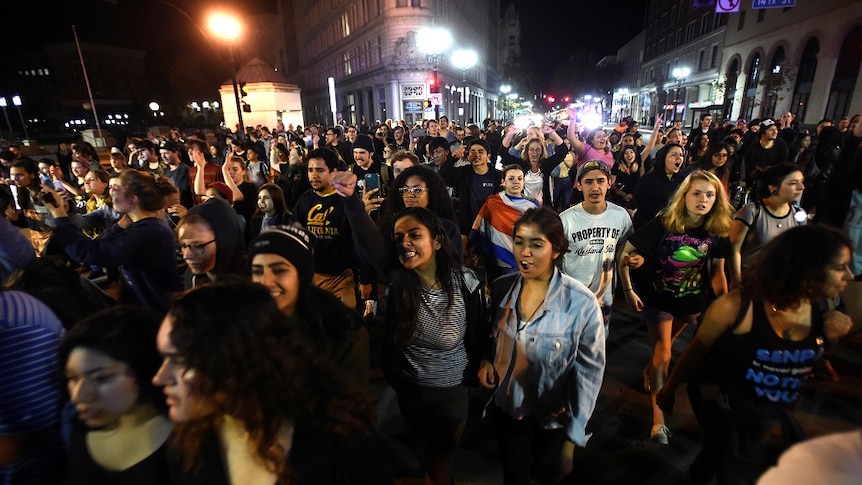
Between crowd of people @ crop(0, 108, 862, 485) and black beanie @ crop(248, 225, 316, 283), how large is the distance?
0.01 m

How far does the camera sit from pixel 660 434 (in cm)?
341

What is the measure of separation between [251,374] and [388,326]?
1.33m

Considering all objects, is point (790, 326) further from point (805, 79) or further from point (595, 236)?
point (805, 79)

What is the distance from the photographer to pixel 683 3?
187ft

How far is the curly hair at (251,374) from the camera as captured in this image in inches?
55.4

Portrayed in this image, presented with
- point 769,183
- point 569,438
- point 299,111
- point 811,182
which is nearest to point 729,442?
point 569,438

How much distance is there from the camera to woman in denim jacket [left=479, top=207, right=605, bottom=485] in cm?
246

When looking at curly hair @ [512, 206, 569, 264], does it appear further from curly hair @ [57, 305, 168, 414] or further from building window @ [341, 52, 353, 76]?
building window @ [341, 52, 353, 76]

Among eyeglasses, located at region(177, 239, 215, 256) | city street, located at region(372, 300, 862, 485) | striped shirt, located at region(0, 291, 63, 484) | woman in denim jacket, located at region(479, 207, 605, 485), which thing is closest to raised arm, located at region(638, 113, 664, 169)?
city street, located at region(372, 300, 862, 485)

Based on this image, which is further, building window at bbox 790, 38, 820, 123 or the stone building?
the stone building

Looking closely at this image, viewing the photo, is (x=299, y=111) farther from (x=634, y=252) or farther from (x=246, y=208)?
(x=634, y=252)

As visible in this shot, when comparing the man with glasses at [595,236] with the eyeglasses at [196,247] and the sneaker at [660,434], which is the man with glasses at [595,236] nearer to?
the sneaker at [660,434]

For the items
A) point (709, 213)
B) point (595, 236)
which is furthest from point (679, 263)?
point (595, 236)

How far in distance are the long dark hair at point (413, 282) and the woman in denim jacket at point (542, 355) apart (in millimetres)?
389
